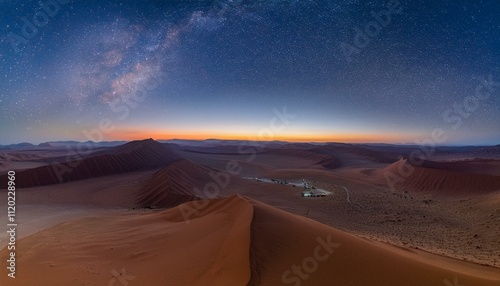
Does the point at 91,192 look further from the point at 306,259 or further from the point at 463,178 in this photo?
the point at 463,178

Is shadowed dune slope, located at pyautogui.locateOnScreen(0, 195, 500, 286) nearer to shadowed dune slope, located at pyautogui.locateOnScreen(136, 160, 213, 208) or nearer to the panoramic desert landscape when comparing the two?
the panoramic desert landscape

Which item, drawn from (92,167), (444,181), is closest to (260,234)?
(444,181)

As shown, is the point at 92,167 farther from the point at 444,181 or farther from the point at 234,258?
the point at 444,181

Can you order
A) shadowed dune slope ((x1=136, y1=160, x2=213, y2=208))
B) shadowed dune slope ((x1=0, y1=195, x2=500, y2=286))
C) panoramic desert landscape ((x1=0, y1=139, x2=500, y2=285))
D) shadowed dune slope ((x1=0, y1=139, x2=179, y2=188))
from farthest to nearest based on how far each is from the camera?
1. shadowed dune slope ((x1=0, y1=139, x2=179, y2=188))
2. shadowed dune slope ((x1=136, y1=160, x2=213, y2=208))
3. panoramic desert landscape ((x1=0, y1=139, x2=500, y2=285))
4. shadowed dune slope ((x1=0, y1=195, x2=500, y2=286))

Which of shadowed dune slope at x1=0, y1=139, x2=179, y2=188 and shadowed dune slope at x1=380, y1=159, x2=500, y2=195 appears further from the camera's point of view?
shadowed dune slope at x1=0, y1=139, x2=179, y2=188

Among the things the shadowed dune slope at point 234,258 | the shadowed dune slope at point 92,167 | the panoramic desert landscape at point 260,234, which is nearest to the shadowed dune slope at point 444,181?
the panoramic desert landscape at point 260,234

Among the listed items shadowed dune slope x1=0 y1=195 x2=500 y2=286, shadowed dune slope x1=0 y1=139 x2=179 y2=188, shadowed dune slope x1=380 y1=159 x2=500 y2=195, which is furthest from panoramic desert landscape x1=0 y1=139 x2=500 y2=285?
shadowed dune slope x1=0 y1=139 x2=179 y2=188

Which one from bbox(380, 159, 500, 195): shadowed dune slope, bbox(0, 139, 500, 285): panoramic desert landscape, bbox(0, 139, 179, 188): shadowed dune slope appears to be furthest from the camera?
bbox(0, 139, 179, 188): shadowed dune slope

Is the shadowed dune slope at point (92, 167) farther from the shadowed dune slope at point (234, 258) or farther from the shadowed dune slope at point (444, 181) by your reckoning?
the shadowed dune slope at point (444, 181)
